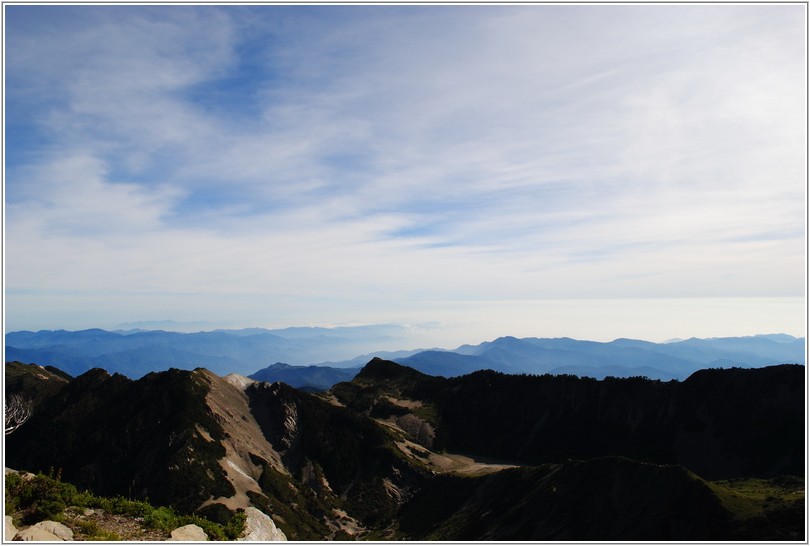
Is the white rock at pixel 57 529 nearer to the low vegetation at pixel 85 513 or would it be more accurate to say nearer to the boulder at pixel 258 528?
the low vegetation at pixel 85 513

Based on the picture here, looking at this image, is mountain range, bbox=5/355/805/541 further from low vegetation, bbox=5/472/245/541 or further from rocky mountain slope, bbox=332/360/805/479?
low vegetation, bbox=5/472/245/541

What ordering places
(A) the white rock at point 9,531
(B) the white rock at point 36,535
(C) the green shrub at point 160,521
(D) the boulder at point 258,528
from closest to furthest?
(A) the white rock at point 9,531, (B) the white rock at point 36,535, (C) the green shrub at point 160,521, (D) the boulder at point 258,528

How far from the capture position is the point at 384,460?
17338cm

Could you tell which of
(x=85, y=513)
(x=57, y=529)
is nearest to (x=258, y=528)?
(x=85, y=513)

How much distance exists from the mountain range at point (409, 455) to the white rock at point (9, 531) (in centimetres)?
8100

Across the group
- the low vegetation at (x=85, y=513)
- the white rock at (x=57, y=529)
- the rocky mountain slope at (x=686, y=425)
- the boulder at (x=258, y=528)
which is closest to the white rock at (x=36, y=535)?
the white rock at (x=57, y=529)

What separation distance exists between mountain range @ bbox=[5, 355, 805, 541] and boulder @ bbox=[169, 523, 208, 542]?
73.9 m

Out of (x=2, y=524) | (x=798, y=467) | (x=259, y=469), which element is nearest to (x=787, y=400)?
(x=798, y=467)

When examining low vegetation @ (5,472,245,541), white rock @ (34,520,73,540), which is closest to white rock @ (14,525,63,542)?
white rock @ (34,520,73,540)

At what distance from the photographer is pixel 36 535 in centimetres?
1942

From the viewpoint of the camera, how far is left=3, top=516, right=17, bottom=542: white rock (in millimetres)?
18597

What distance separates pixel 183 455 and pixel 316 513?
138ft

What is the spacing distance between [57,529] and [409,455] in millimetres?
171312

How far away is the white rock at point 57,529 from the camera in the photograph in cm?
2027
